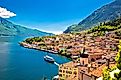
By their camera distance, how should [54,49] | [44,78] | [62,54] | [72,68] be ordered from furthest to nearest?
[54,49]
[62,54]
[44,78]
[72,68]

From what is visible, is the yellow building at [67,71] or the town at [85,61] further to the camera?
the yellow building at [67,71]

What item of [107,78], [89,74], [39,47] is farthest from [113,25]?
[107,78]

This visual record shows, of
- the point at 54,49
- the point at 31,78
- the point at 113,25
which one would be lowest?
the point at 31,78

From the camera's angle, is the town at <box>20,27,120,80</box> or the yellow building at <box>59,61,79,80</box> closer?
the town at <box>20,27,120,80</box>

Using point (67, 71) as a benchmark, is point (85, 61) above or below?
above

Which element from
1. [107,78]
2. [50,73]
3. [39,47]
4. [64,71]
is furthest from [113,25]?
[107,78]

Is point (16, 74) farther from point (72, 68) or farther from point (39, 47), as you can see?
point (39, 47)

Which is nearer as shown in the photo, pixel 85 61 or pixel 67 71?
pixel 67 71

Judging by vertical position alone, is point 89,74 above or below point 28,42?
below

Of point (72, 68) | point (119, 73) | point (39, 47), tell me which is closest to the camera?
point (119, 73)

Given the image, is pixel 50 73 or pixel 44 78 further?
pixel 50 73
